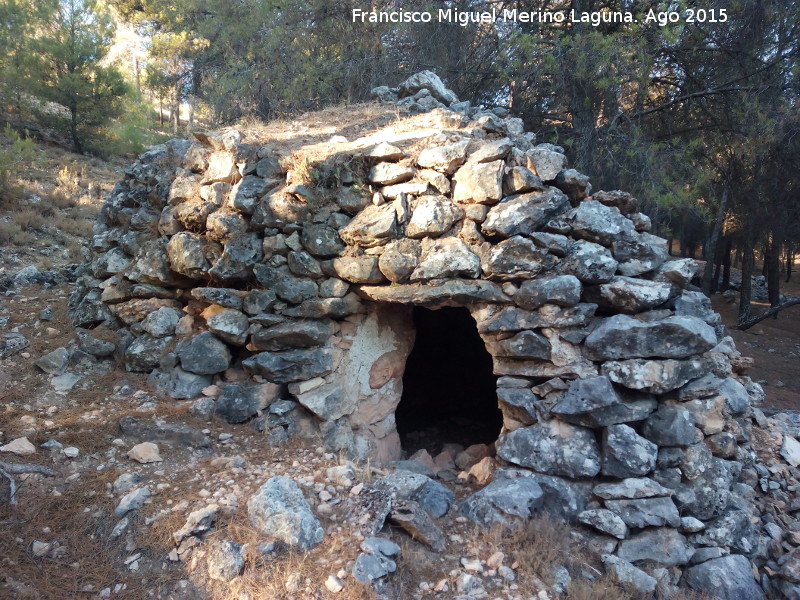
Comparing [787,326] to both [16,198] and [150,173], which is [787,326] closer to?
[150,173]

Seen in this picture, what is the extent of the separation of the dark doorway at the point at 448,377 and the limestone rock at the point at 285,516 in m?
3.32

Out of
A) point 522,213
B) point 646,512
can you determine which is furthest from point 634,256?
point 646,512

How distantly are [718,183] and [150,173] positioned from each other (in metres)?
8.81

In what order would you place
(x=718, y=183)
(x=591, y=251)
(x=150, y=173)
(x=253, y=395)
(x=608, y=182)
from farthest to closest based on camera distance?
1. (x=718, y=183)
2. (x=608, y=182)
3. (x=150, y=173)
4. (x=253, y=395)
5. (x=591, y=251)

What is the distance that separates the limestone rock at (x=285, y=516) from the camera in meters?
3.16

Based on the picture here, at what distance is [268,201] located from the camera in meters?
4.78

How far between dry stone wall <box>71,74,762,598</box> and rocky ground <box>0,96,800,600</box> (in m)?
0.21

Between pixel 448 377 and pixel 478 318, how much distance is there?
10.6 feet

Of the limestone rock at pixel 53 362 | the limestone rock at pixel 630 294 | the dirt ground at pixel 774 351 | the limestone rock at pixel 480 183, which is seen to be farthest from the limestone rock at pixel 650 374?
the limestone rock at pixel 53 362

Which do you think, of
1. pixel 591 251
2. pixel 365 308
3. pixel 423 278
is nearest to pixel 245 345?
pixel 365 308

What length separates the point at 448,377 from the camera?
7492mm

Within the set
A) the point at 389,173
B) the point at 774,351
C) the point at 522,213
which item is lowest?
the point at 774,351

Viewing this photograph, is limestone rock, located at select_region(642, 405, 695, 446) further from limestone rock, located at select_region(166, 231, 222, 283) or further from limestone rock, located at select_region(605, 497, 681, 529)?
limestone rock, located at select_region(166, 231, 222, 283)

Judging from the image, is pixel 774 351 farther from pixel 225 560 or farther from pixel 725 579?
pixel 225 560
